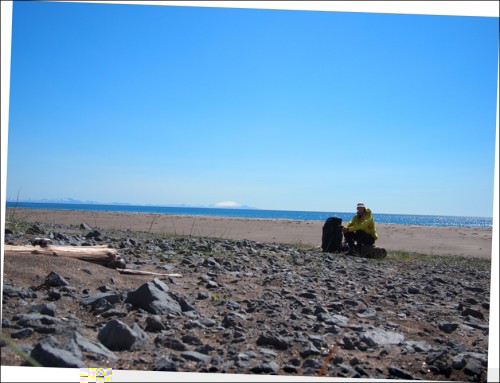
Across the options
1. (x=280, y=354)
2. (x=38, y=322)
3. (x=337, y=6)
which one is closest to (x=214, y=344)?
(x=280, y=354)

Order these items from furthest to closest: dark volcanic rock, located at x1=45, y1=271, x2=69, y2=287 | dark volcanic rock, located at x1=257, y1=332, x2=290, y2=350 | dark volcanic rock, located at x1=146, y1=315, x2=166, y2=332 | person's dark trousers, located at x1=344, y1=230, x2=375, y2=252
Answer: person's dark trousers, located at x1=344, y1=230, x2=375, y2=252 < dark volcanic rock, located at x1=45, y1=271, x2=69, y2=287 < dark volcanic rock, located at x1=146, y1=315, x2=166, y2=332 < dark volcanic rock, located at x1=257, y1=332, x2=290, y2=350

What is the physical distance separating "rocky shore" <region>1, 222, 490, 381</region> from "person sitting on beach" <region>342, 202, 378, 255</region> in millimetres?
3161

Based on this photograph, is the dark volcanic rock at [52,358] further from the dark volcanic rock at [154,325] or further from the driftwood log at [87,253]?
the driftwood log at [87,253]

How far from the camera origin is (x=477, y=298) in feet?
24.3

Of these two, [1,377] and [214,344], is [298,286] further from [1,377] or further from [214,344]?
[1,377]

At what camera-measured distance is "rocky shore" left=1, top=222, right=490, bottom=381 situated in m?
4.07

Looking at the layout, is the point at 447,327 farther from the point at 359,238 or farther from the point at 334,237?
the point at 334,237

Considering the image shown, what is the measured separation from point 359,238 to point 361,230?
0.21 m

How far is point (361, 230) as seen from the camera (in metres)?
11.3

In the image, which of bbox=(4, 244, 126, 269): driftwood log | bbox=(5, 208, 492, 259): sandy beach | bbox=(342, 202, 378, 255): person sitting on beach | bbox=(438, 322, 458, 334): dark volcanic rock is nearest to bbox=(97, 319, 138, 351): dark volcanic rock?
bbox=(4, 244, 126, 269): driftwood log

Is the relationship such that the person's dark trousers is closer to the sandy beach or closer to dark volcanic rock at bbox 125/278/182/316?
the sandy beach

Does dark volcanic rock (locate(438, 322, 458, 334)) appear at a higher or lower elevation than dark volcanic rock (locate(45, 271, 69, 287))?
lower

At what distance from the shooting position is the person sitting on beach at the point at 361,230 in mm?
11133

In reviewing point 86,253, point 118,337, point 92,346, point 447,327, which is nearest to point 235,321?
point 118,337
